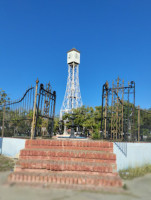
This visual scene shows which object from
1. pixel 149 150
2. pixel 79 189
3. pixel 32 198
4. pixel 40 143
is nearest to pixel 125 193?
pixel 79 189

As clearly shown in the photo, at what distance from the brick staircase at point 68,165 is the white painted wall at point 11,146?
106cm

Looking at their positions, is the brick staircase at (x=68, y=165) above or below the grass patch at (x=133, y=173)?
above

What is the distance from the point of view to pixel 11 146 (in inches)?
262

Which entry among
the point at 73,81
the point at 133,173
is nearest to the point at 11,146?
the point at 133,173

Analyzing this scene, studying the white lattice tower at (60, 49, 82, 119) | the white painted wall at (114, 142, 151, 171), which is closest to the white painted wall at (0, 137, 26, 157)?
the white painted wall at (114, 142, 151, 171)

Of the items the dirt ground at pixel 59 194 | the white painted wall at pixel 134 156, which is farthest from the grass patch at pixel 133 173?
the dirt ground at pixel 59 194

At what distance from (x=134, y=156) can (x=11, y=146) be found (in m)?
4.91

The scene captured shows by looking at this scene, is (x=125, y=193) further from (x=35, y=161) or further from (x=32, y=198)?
(x=35, y=161)

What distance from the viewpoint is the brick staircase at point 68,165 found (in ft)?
11.9

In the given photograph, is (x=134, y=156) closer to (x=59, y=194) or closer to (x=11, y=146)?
(x=59, y=194)

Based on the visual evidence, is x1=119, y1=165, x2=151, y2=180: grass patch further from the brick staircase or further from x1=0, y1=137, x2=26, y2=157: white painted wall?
x1=0, y1=137, x2=26, y2=157: white painted wall

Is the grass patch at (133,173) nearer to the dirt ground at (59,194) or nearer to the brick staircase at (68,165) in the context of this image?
the brick staircase at (68,165)

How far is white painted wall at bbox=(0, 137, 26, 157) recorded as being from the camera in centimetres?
606

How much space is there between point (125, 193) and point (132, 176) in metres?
1.70
